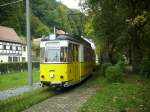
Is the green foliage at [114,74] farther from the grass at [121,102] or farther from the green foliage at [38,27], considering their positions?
the green foliage at [38,27]

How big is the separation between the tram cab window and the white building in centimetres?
4912

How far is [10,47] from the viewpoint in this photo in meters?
74.8

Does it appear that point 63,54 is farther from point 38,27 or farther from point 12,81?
point 38,27

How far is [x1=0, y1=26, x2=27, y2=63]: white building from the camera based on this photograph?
7131 cm

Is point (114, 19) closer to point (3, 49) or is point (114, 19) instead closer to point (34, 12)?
point (3, 49)

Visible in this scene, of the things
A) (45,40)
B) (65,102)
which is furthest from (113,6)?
(65,102)

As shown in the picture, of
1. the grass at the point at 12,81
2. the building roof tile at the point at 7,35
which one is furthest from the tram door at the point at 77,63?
the building roof tile at the point at 7,35

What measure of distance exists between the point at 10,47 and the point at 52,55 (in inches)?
2168

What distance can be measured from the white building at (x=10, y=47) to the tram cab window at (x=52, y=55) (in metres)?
49.1

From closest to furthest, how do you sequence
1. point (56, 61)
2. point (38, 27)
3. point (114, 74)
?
point (56, 61), point (114, 74), point (38, 27)

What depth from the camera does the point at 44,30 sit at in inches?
4129

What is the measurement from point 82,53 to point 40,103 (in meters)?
9.51

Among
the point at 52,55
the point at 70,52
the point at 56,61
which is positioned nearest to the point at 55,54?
the point at 52,55

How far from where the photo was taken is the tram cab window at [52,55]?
2077cm
